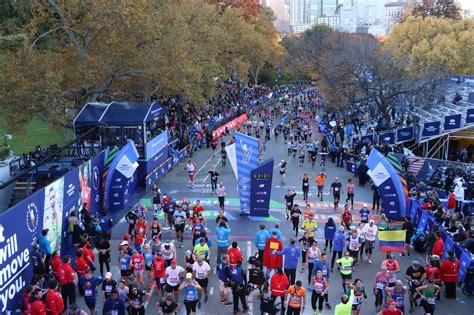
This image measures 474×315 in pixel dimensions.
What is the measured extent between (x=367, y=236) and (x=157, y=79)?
16.1m

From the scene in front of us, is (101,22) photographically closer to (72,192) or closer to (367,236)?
(72,192)

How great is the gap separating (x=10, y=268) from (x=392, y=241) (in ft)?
33.4

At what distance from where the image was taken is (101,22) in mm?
23547

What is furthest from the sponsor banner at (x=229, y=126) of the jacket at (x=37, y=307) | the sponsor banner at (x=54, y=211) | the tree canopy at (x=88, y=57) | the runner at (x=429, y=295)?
the jacket at (x=37, y=307)

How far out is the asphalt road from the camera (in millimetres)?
12230

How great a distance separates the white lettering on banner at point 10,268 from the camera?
10.9 m

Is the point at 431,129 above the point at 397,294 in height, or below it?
above

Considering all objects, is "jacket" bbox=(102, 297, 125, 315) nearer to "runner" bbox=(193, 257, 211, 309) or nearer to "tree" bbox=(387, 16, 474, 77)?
"runner" bbox=(193, 257, 211, 309)

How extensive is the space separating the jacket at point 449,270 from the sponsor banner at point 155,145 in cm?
1448

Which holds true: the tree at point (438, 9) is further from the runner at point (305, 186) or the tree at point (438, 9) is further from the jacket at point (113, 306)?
the jacket at point (113, 306)

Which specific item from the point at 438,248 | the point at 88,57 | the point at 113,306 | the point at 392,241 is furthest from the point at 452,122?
the point at 113,306

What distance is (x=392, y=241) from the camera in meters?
14.1

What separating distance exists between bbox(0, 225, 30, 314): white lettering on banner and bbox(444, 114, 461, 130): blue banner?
27.0 meters

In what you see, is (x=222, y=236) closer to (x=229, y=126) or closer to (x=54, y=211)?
(x=54, y=211)
